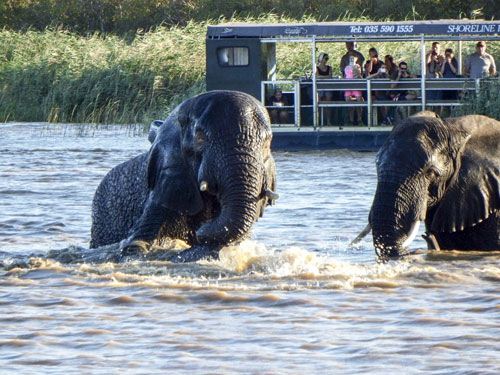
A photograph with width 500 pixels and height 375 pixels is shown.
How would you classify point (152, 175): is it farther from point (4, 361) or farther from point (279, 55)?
point (279, 55)

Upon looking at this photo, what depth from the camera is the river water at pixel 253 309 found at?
568 centimetres

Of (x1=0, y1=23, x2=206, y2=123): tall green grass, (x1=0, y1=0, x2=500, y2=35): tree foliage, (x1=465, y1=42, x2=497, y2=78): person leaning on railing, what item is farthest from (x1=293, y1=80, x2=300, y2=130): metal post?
(x1=0, y1=0, x2=500, y2=35): tree foliage

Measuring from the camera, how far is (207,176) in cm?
722

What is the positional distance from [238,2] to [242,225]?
39244 mm

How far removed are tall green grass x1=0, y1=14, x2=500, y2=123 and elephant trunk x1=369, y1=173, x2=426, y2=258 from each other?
54.7 ft

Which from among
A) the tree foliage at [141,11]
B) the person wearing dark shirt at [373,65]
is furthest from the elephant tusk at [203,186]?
the tree foliage at [141,11]

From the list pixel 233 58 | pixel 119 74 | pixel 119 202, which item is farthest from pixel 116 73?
pixel 119 202

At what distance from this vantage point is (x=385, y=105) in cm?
2009

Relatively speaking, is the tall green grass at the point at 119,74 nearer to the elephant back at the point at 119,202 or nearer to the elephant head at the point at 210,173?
the elephant back at the point at 119,202

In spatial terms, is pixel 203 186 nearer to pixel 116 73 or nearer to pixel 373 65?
pixel 373 65

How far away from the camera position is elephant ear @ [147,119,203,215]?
7.43 meters

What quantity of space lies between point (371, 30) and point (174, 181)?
1323 centimetres

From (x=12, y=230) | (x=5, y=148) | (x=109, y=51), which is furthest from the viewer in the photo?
(x=109, y=51)

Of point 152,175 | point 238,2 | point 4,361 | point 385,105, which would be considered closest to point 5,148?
point 385,105
